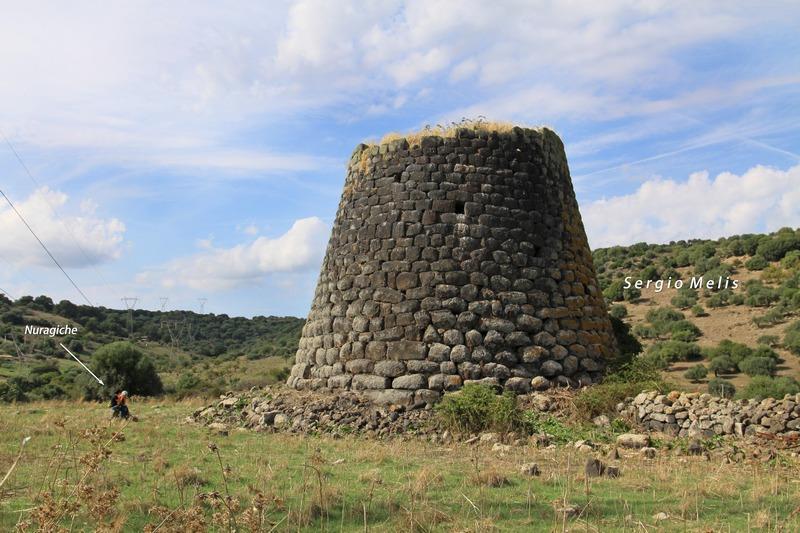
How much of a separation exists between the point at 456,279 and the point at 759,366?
15.4 m

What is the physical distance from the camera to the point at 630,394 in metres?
10.4

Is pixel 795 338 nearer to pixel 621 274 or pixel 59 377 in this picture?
pixel 621 274

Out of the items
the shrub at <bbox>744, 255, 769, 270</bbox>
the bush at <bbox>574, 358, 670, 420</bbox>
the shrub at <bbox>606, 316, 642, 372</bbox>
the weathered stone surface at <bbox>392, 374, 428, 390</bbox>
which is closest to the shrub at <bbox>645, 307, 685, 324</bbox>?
the shrub at <bbox>744, 255, 769, 270</bbox>

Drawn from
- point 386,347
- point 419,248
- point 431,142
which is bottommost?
point 386,347

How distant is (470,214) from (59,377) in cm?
2337

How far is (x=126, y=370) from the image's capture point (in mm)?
21609

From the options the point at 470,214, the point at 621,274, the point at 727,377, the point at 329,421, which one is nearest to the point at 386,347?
the point at 329,421

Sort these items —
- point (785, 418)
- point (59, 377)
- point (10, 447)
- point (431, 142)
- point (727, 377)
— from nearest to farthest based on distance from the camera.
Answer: point (785, 418), point (10, 447), point (431, 142), point (727, 377), point (59, 377)

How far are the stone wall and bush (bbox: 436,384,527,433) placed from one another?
5.67 feet

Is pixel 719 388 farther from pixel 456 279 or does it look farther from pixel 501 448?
pixel 501 448

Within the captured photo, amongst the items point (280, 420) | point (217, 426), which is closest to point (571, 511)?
point (280, 420)

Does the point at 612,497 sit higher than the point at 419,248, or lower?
lower

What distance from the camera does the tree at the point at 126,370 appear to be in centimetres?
2130

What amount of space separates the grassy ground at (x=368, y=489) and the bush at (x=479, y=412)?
1.67ft
